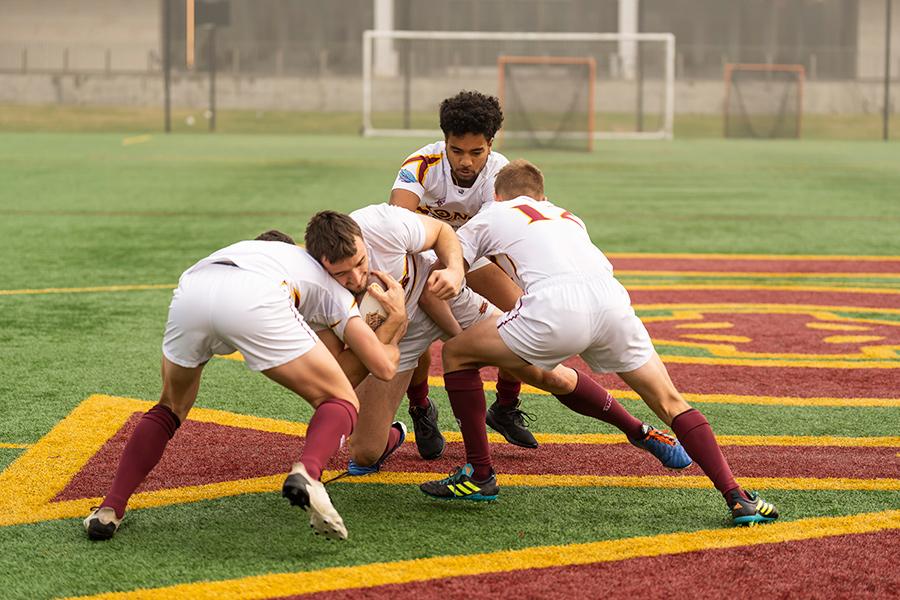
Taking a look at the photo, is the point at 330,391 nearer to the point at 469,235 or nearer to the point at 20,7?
the point at 469,235

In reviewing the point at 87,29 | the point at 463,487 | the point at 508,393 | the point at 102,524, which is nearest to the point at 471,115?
the point at 508,393

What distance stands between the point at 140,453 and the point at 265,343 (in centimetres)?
67

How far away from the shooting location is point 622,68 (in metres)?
44.0

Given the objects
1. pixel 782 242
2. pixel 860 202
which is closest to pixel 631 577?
pixel 782 242

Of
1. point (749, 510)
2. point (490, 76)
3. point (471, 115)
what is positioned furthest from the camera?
point (490, 76)

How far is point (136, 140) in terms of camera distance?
35.1 meters

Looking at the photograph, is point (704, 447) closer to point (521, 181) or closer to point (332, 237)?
point (521, 181)

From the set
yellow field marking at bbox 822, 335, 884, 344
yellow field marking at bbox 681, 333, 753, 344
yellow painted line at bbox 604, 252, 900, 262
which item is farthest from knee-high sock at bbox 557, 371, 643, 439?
yellow painted line at bbox 604, 252, 900, 262

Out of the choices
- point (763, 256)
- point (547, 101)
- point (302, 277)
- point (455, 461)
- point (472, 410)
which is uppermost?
point (547, 101)

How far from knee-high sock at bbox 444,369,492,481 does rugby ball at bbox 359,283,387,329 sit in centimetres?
35

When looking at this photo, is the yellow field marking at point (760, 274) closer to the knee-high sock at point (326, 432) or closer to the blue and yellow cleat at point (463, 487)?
the blue and yellow cleat at point (463, 487)

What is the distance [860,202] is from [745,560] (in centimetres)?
1487

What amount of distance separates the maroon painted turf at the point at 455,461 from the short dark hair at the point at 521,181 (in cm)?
117

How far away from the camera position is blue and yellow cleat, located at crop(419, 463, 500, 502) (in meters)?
4.92
